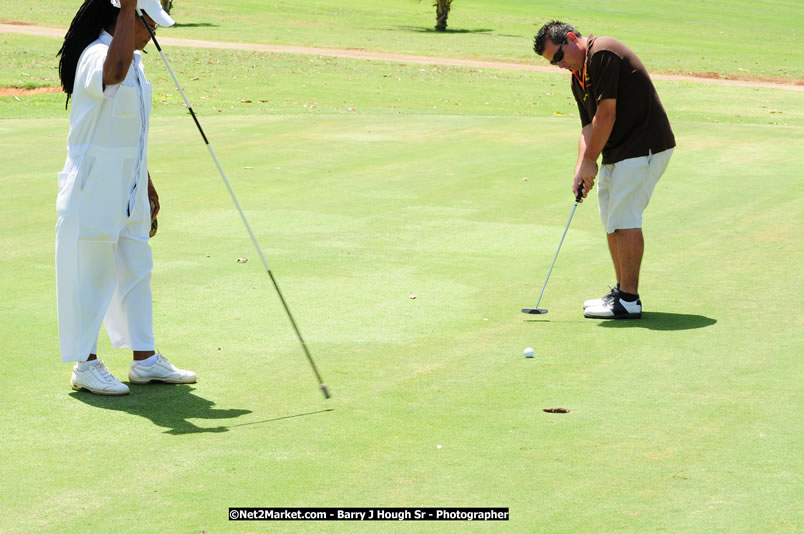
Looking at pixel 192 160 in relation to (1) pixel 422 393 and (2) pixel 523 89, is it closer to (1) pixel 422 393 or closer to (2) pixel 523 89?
(1) pixel 422 393

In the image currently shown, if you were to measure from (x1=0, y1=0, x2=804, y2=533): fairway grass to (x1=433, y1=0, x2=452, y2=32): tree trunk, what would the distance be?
37770 millimetres

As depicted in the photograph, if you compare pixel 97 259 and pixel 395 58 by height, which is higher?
pixel 97 259

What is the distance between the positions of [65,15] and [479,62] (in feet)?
68.4

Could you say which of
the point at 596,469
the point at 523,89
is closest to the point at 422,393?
the point at 596,469

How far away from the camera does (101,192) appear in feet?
20.3

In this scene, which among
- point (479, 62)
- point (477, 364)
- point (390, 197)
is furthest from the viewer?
point (479, 62)

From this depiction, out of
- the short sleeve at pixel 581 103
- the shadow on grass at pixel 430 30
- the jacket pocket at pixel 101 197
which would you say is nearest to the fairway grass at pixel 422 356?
the jacket pocket at pixel 101 197

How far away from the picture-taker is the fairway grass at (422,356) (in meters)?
4.88

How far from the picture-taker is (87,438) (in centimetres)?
557

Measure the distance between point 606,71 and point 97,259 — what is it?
3.74 m

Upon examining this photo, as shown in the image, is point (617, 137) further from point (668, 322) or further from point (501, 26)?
point (501, 26)

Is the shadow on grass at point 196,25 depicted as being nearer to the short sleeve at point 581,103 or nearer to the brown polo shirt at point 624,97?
the short sleeve at point 581,103

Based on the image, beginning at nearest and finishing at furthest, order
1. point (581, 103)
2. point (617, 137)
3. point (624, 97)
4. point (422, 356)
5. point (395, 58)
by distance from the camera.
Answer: point (422, 356) → point (624, 97) → point (617, 137) → point (581, 103) → point (395, 58)

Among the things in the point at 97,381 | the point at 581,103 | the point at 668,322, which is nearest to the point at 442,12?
the point at 581,103
